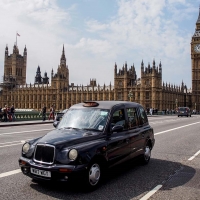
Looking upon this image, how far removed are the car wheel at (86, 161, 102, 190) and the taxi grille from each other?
735mm

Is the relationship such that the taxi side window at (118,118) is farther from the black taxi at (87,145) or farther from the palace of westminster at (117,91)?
the palace of westminster at (117,91)

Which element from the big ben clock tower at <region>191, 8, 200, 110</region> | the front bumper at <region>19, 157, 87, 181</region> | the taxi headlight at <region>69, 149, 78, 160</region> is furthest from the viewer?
the big ben clock tower at <region>191, 8, 200, 110</region>

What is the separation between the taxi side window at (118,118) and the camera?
6.19m

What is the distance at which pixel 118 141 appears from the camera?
5.98 metres

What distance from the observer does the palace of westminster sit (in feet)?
284

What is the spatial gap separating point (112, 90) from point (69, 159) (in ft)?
294

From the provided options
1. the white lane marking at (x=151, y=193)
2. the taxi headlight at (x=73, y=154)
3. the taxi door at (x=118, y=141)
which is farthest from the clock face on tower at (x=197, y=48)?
the taxi headlight at (x=73, y=154)

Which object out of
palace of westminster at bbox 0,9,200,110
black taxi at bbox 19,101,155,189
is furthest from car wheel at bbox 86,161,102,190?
palace of westminster at bbox 0,9,200,110

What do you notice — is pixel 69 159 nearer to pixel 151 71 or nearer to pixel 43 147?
pixel 43 147

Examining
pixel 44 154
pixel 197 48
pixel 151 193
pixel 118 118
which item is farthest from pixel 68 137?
pixel 197 48

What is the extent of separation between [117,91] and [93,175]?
8756cm

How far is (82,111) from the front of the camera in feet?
21.0

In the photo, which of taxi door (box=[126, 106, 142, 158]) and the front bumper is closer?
the front bumper

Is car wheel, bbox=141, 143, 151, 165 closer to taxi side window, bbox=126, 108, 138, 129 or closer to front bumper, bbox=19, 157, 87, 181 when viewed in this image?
taxi side window, bbox=126, 108, 138, 129
